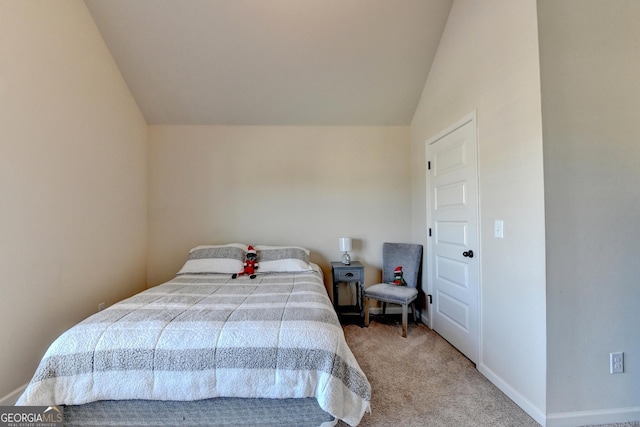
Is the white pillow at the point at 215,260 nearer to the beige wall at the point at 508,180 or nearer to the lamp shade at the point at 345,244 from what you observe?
the lamp shade at the point at 345,244

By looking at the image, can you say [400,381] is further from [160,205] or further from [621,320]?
[160,205]

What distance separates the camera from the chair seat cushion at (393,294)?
2708 mm

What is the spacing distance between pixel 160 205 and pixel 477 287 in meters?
3.43

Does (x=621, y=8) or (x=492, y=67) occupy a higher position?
(x=621, y=8)

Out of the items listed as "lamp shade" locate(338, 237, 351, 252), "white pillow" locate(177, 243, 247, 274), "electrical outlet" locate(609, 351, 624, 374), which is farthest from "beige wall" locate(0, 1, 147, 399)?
"electrical outlet" locate(609, 351, 624, 374)

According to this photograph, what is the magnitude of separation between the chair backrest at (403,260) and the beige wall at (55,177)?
285 cm

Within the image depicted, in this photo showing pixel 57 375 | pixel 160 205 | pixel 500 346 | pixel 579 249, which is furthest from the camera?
pixel 160 205

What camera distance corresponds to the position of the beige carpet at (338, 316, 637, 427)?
159cm

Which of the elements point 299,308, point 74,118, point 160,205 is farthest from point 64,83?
point 299,308

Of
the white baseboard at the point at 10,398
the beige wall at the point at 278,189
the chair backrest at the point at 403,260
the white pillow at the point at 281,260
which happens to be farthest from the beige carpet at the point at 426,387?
the white baseboard at the point at 10,398

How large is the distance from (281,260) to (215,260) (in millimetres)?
679

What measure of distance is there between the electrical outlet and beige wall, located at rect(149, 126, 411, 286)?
6.65ft

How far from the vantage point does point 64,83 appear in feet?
6.82

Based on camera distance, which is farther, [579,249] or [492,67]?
[492,67]
